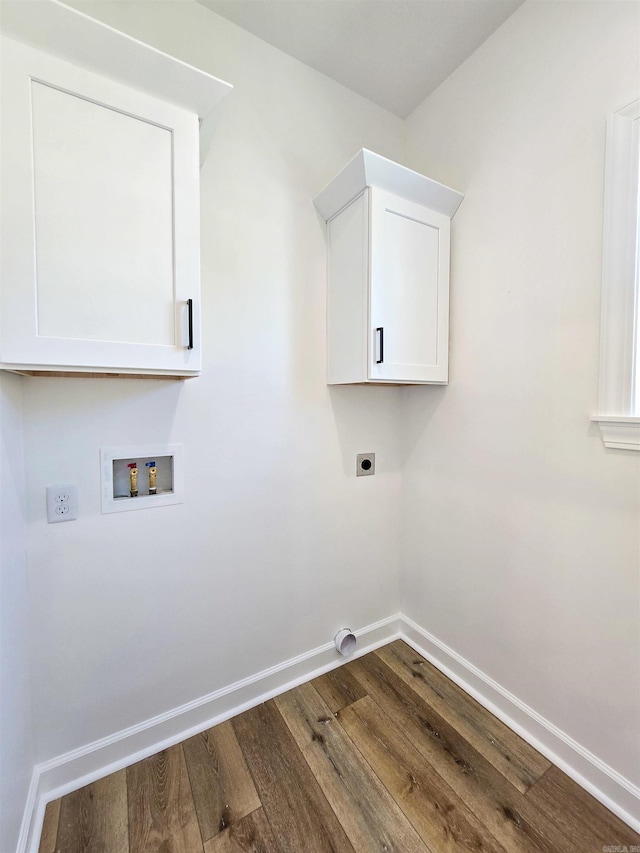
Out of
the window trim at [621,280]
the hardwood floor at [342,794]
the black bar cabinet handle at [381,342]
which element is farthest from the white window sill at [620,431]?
the hardwood floor at [342,794]

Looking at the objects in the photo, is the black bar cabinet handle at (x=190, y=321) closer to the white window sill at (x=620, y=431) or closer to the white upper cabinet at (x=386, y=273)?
the white upper cabinet at (x=386, y=273)

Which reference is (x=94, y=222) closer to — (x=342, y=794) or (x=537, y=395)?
(x=537, y=395)

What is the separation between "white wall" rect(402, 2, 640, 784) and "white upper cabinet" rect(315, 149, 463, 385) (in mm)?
121

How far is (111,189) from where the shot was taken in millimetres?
953

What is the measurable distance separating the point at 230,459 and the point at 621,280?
1516mm

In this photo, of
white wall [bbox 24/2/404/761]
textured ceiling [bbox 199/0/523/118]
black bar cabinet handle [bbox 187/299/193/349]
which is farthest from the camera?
textured ceiling [bbox 199/0/523/118]

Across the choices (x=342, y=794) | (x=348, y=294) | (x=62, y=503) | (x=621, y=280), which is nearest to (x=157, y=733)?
(x=342, y=794)

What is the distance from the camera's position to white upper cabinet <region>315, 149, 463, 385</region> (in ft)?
4.61

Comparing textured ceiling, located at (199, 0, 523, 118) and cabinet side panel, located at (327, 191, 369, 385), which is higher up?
textured ceiling, located at (199, 0, 523, 118)

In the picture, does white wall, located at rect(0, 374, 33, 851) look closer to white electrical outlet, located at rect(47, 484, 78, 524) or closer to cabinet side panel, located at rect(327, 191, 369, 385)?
Answer: white electrical outlet, located at rect(47, 484, 78, 524)

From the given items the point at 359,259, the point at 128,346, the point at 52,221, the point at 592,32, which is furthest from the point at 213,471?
the point at 592,32

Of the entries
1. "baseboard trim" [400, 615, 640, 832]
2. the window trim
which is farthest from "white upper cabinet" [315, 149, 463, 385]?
"baseboard trim" [400, 615, 640, 832]

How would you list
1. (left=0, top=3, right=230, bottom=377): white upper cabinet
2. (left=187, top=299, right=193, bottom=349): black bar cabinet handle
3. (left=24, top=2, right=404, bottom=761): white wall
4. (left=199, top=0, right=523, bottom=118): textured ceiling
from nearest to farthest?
1. (left=0, top=3, right=230, bottom=377): white upper cabinet
2. (left=187, top=299, right=193, bottom=349): black bar cabinet handle
3. (left=24, top=2, right=404, bottom=761): white wall
4. (left=199, top=0, right=523, bottom=118): textured ceiling

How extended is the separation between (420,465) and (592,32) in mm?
1728
